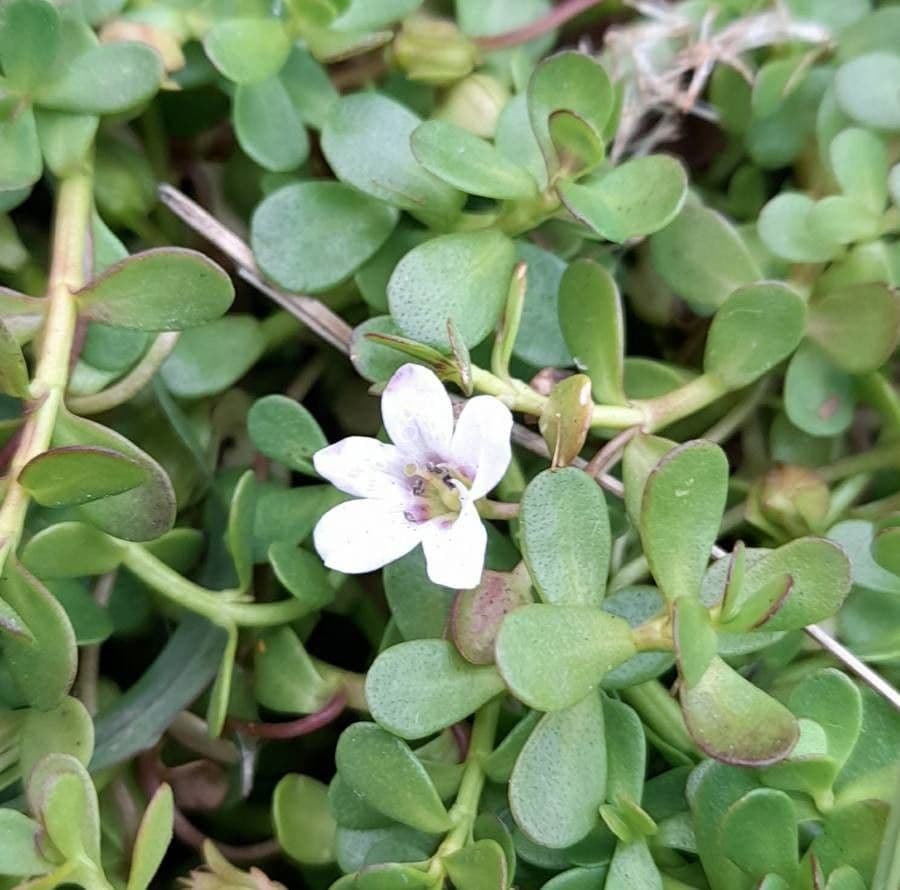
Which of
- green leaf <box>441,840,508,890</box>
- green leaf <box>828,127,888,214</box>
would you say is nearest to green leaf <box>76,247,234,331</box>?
green leaf <box>441,840,508,890</box>

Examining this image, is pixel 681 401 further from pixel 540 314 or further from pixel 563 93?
pixel 563 93

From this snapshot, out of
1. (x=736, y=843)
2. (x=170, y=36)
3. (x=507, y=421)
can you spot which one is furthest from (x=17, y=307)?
(x=736, y=843)

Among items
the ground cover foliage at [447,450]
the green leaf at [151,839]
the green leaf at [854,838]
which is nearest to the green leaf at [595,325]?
the ground cover foliage at [447,450]

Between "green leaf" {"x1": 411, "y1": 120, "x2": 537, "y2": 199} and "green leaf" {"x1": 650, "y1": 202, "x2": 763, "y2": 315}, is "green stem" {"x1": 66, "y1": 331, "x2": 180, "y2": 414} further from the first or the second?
"green leaf" {"x1": 650, "y1": 202, "x2": 763, "y2": 315}

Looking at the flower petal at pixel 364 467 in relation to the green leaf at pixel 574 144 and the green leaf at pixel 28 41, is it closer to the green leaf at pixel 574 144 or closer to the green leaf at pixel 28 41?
the green leaf at pixel 574 144

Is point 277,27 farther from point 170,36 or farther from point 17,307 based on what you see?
point 17,307
